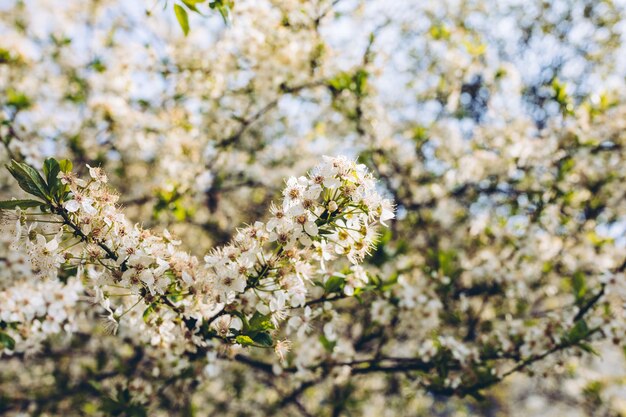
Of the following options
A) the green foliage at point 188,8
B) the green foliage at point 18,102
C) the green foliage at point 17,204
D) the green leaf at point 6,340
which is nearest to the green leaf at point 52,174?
the green foliage at point 17,204

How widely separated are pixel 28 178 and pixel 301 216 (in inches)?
38.9

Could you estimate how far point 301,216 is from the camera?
5.63 ft

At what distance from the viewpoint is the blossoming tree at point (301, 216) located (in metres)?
1.81

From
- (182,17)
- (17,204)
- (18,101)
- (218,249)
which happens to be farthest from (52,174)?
(18,101)

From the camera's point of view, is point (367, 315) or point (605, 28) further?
point (605, 28)

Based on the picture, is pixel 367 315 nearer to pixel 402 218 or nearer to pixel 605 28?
pixel 402 218

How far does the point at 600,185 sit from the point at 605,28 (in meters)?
2.59

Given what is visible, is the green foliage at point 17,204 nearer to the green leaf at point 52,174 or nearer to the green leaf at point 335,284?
the green leaf at point 52,174

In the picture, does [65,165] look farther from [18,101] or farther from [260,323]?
[18,101]

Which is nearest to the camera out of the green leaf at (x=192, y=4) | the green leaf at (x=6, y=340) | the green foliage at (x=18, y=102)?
the green leaf at (x=192, y=4)

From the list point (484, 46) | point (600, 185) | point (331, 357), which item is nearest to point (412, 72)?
point (484, 46)

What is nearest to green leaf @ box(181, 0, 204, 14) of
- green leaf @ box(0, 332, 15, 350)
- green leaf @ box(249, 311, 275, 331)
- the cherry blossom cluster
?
the cherry blossom cluster

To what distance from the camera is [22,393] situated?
4.65 meters

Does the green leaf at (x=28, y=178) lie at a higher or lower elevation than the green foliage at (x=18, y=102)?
lower
